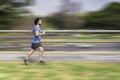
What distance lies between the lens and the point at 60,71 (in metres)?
9.66

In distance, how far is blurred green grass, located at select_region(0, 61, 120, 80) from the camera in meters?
8.88

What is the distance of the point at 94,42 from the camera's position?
15516mm

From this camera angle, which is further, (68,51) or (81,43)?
(81,43)

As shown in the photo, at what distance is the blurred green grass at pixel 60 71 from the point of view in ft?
29.1

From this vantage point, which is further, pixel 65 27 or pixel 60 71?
pixel 65 27

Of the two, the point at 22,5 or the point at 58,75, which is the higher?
the point at 22,5

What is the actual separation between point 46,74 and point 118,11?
128 ft

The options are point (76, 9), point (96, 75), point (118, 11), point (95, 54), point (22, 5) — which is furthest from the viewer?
point (76, 9)

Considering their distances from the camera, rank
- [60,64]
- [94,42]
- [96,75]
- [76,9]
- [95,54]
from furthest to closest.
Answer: [76,9] → [94,42] → [95,54] → [60,64] → [96,75]

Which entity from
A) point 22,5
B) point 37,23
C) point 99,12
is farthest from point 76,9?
point 37,23

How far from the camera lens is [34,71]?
380 inches

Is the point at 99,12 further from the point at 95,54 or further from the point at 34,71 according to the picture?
the point at 34,71

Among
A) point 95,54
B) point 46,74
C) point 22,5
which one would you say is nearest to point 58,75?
point 46,74

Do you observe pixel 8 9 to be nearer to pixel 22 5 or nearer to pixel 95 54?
pixel 22 5
